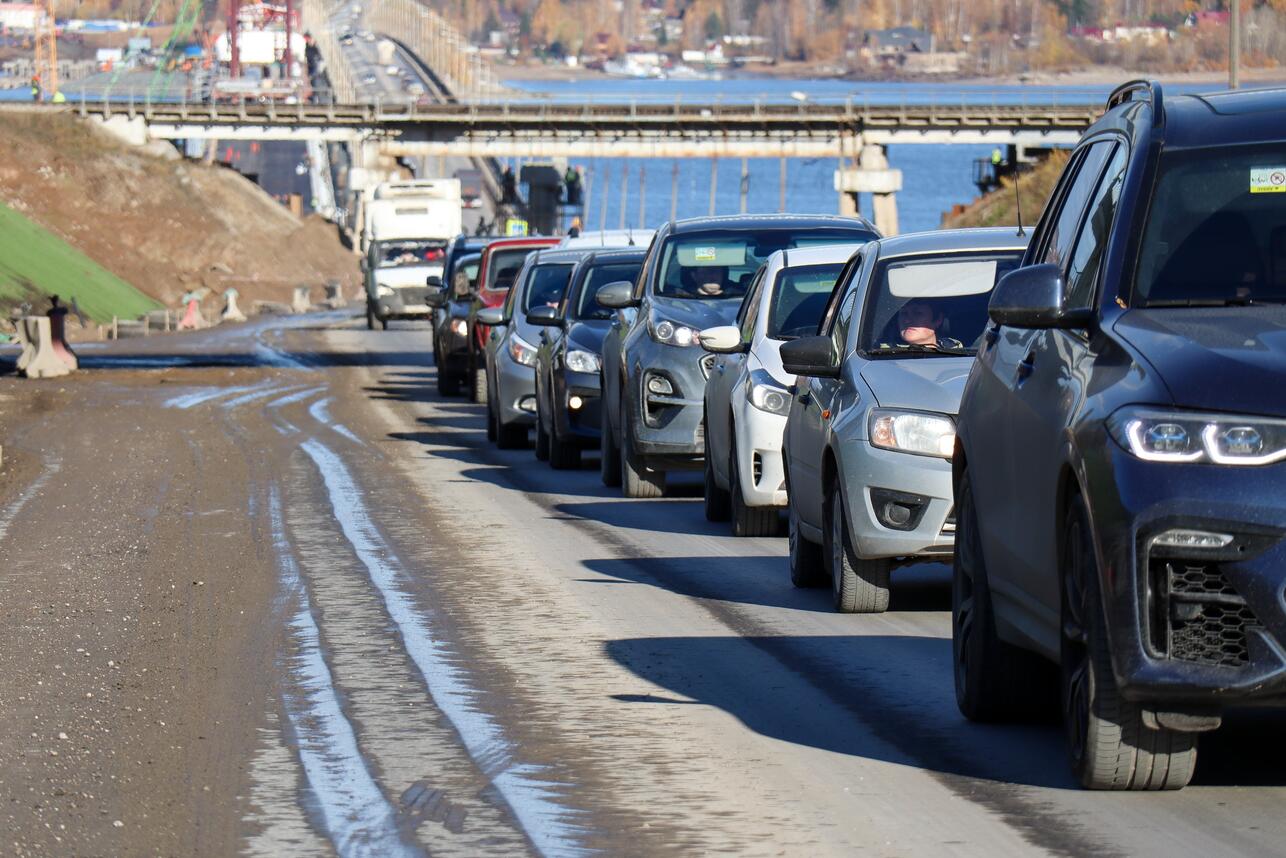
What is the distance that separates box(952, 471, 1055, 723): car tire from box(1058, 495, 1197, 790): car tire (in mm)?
942

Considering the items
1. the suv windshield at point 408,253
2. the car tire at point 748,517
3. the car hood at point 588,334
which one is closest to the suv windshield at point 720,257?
→ the car tire at point 748,517

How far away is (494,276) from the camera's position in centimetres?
2880

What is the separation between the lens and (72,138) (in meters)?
115

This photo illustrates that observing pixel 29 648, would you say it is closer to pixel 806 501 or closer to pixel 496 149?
pixel 806 501

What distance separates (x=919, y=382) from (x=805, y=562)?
1.46m

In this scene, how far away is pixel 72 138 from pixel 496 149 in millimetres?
21914

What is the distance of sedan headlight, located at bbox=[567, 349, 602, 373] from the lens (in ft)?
62.6

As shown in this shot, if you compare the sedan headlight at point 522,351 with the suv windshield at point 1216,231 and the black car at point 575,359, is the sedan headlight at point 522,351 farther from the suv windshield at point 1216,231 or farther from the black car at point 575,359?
the suv windshield at point 1216,231

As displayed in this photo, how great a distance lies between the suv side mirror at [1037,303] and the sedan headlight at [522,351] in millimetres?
15242

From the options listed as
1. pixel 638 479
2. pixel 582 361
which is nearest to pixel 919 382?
pixel 638 479

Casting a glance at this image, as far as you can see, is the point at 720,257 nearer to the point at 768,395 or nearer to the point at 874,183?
the point at 768,395

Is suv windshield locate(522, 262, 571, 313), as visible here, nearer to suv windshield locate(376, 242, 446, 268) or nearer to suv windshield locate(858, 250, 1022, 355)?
suv windshield locate(858, 250, 1022, 355)

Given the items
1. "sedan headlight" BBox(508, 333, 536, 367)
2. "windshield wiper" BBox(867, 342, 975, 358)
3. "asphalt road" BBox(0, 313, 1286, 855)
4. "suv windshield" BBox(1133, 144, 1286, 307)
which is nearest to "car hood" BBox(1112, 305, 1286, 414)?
"suv windshield" BBox(1133, 144, 1286, 307)

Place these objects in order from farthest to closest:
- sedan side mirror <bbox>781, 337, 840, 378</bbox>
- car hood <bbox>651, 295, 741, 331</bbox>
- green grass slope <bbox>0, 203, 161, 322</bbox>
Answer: green grass slope <bbox>0, 203, 161, 322</bbox>
car hood <bbox>651, 295, 741, 331</bbox>
sedan side mirror <bbox>781, 337, 840, 378</bbox>
